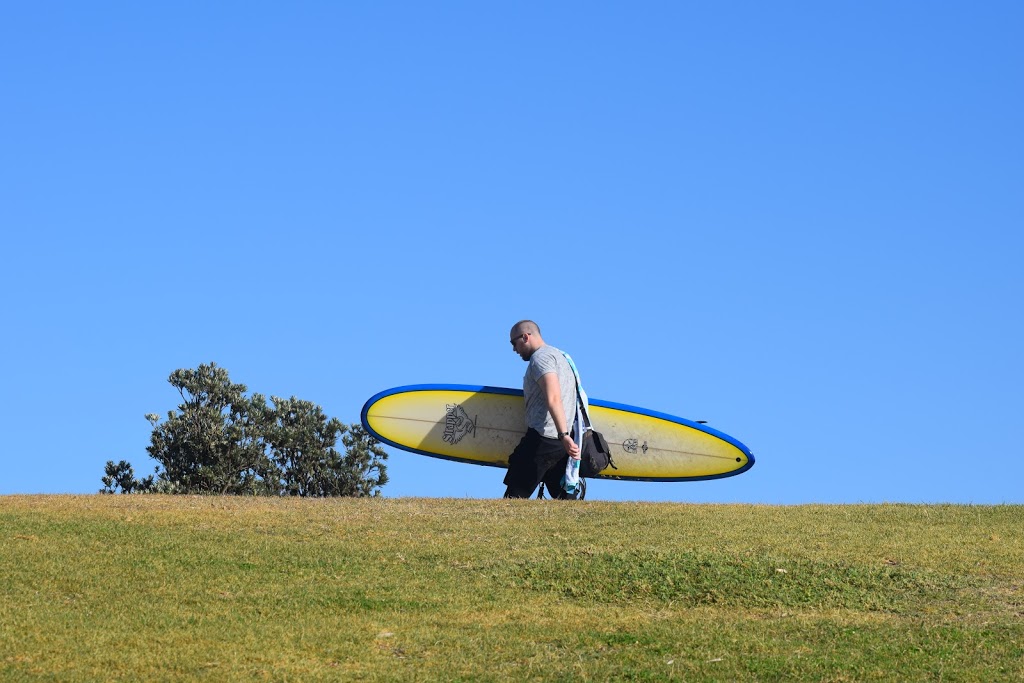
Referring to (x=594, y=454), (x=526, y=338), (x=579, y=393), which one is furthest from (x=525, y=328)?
(x=594, y=454)

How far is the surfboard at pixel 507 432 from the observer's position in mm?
17828

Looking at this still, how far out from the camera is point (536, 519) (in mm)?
13867

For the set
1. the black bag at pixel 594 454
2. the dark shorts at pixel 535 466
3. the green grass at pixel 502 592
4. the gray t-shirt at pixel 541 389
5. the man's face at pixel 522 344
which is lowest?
the green grass at pixel 502 592

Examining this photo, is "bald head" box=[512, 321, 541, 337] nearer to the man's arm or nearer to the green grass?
the man's arm

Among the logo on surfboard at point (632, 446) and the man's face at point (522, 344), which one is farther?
the logo on surfboard at point (632, 446)

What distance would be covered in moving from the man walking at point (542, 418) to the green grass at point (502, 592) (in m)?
0.76

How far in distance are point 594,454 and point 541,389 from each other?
155cm

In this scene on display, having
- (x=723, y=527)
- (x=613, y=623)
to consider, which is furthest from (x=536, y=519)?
(x=613, y=623)

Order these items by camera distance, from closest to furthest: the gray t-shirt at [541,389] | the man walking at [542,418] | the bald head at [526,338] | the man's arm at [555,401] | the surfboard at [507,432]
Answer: the man's arm at [555,401] < the man walking at [542,418] < the gray t-shirt at [541,389] < the bald head at [526,338] < the surfboard at [507,432]

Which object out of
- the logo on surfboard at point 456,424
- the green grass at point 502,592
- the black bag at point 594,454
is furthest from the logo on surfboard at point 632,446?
the green grass at point 502,592

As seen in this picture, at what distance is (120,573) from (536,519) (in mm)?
4563

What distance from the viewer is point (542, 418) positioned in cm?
1533

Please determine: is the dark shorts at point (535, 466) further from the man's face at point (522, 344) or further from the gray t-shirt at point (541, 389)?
the man's face at point (522, 344)

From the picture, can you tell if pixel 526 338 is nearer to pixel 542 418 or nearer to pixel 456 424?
pixel 542 418
